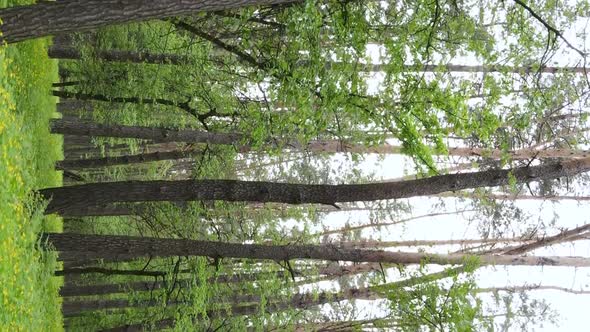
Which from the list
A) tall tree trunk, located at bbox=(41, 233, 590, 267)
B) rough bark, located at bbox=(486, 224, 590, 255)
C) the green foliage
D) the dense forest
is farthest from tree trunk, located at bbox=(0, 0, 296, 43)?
rough bark, located at bbox=(486, 224, 590, 255)

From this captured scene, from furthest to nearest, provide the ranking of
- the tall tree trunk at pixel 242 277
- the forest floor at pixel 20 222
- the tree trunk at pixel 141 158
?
1. the tree trunk at pixel 141 158
2. the tall tree trunk at pixel 242 277
3. the forest floor at pixel 20 222

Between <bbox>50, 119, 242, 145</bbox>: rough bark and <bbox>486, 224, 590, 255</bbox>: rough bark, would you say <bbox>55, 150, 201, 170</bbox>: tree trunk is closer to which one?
<bbox>50, 119, 242, 145</bbox>: rough bark

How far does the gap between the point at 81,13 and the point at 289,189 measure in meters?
3.88

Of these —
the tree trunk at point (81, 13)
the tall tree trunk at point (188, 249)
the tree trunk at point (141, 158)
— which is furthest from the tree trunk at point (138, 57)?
the tree trunk at point (81, 13)

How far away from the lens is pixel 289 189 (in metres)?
9.81

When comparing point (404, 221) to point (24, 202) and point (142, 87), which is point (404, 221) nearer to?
point (142, 87)

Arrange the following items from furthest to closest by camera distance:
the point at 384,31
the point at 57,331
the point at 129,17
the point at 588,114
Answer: the point at 57,331 → the point at 384,31 → the point at 588,114 → the point at 129,17

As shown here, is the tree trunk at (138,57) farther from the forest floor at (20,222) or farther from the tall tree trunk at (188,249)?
the tall tree trunk at (188,249)

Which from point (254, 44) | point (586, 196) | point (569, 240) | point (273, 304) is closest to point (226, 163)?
point (273, 304)

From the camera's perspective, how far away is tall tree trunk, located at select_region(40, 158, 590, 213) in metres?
Result: 9.27

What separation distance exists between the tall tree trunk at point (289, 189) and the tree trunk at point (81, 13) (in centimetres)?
292

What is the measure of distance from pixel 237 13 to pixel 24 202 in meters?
5.07

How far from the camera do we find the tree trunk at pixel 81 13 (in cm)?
765

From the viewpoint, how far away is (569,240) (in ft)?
46.8
